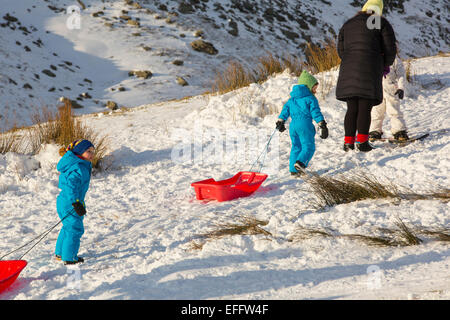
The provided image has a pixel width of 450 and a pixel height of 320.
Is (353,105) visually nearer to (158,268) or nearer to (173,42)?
(158,268)

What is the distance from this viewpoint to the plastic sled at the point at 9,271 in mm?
2650

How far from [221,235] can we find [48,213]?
2191 millimetres

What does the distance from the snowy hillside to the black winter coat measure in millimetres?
9359

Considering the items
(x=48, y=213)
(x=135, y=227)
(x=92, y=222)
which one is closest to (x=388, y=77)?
(x=135, y=227)

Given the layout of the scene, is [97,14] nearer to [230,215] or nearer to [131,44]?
[131,44]

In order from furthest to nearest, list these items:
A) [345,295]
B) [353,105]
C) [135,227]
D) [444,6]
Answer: [444,6] < [353,105] < [135,227] < [345,295]

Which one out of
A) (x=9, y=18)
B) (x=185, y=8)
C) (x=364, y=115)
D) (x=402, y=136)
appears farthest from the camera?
(x=185, y=8)

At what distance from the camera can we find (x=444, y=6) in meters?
30.0

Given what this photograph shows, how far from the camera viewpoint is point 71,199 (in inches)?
124

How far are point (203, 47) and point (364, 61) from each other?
1446 cm

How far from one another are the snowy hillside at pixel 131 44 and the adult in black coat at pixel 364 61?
930 centimetres

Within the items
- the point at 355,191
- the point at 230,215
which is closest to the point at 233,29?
the point at 230,215

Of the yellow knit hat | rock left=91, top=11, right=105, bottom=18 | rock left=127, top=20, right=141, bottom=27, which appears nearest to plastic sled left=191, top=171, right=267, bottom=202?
the yellow knit hat

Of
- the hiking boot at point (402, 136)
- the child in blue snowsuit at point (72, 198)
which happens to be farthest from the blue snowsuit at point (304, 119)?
the child in blue snowsuit at point (72, 198)
